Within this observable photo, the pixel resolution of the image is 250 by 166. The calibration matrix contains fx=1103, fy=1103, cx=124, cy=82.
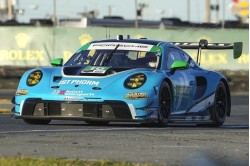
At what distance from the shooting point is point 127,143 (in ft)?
37.7

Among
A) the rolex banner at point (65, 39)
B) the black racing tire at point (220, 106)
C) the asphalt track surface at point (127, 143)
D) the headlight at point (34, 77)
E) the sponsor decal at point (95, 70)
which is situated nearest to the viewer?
the asphalt track surface at point (127, 143)

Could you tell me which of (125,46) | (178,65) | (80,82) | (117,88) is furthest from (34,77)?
(178,65)

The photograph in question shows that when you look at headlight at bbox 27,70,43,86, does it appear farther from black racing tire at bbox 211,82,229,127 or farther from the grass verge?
the grass verge

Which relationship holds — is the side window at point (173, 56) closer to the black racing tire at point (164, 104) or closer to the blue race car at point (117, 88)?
the blue race car at point (117, 88)

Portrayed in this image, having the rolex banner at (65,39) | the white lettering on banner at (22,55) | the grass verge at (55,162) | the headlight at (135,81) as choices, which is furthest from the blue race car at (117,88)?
the white lettering on banner at (22,55)

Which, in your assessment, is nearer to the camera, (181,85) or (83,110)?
(83,110)

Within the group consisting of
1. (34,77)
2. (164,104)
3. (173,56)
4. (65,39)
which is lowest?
(65,39)

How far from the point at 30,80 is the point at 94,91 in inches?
38.6

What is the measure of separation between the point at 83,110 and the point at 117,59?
124cm

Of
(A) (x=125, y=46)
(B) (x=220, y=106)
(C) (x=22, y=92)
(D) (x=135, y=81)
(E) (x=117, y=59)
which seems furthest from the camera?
(B) (x=220, y=106)

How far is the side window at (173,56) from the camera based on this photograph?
1540cm

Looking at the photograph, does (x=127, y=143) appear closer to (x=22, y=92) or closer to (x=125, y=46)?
(x=22, y=92)

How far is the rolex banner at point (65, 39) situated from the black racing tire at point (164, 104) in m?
16.5

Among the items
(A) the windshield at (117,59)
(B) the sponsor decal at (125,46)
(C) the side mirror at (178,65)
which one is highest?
(B) the sponsor decal at (125,46)
